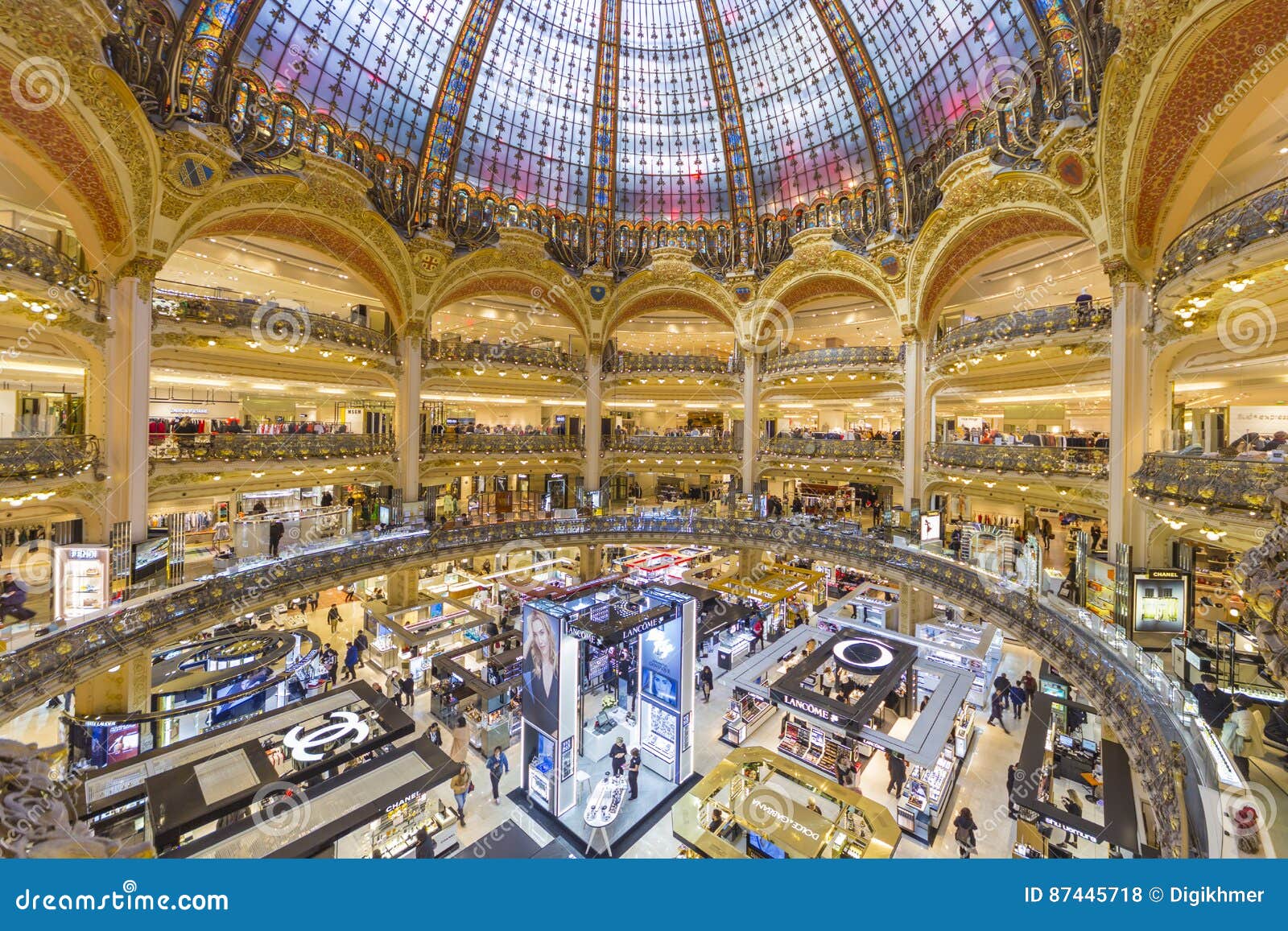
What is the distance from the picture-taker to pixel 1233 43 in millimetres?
12023

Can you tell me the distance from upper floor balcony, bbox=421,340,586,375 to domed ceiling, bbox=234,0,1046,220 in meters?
8.32

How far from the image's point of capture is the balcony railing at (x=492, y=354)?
2762cm

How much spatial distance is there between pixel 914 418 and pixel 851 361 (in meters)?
4.42

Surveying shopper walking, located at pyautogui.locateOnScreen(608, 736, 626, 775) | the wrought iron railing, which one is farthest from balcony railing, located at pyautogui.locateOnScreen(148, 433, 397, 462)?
shopper walking, located at pyautogui.locateOnScreen(608, 736, 626, 775)

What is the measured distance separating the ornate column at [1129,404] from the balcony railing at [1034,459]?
82cm

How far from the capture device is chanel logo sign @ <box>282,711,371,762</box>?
12.1 m

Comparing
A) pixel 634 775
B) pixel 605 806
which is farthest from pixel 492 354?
pixel 605 806

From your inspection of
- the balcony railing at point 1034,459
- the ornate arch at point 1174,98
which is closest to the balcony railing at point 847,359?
the balcony railing at point 1034,459

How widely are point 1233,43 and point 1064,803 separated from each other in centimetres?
1901

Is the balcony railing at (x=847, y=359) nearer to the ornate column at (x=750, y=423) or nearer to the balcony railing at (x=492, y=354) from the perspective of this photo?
the ornate column at (x=750, y=423)

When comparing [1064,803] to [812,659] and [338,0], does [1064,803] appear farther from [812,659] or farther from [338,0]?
[338,0]

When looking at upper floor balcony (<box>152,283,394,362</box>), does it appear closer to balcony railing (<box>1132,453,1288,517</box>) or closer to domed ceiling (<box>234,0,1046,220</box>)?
domed ceiling (<box>234,0,1046,220</box>)

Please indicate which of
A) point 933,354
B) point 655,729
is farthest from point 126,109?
point 933,354

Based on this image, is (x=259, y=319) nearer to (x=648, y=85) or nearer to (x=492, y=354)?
(x=492, y=354)
